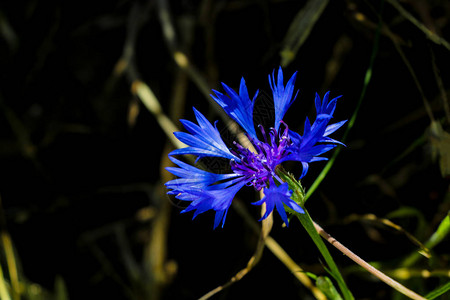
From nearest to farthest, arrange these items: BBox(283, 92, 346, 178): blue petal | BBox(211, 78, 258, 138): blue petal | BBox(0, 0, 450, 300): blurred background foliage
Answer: BBox(283, 92, 346, 178): blue petal, BBox(211, 78, 258, 138): blue petal, BBox(0, 0, 450, 300): blurred background foliage

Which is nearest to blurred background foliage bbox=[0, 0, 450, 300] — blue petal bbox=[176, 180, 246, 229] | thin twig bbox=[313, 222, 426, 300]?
thin twig bbox=[313, 222, 426, 300]

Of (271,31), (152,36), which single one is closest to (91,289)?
(152,36)

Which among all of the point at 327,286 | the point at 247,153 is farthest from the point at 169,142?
the point at 327,286

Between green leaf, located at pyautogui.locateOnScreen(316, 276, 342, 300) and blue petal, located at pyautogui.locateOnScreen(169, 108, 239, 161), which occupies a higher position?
blue petal, located at pyautogui.locateOnScreen(169, 108, 239, 161)

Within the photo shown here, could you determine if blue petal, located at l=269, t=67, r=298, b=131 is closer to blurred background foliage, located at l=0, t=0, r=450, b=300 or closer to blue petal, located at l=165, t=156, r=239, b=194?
blue petal, located at l=165, t=156, r=239, b=194

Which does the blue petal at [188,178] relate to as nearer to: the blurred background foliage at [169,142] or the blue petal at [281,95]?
the blue petal at [281,95]

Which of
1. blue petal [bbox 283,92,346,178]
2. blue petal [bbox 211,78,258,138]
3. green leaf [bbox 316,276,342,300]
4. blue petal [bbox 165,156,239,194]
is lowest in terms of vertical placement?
green leaf [bbox 316,276,342,300]
